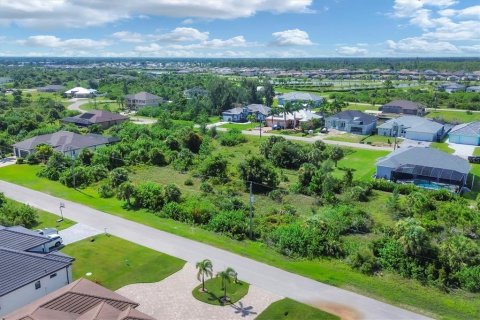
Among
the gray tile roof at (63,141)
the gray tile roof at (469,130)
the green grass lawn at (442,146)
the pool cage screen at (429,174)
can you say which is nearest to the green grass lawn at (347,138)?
the green grass lawn at (442,146)

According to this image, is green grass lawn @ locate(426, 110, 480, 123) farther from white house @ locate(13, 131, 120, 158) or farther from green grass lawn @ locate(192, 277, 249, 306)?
green grass lawn @ locate(192, 277, 249, 306)

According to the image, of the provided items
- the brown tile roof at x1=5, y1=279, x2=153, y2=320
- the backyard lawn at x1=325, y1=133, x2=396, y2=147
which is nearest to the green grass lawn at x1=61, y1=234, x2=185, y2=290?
the brown tile roof at x1=5, y1=279, x2=153, y2=320

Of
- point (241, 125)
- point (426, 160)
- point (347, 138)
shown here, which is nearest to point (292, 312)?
point (426, 160)

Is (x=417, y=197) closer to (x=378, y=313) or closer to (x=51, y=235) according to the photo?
(x=378, y=313)

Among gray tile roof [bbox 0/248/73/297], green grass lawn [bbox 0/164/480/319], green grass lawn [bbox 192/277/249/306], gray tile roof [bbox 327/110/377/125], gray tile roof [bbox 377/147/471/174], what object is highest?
gray tile roof [bbox 327/110/377/125]

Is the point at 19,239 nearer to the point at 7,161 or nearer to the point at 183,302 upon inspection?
the point at 183,302

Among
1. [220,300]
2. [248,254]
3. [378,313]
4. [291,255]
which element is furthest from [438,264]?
[220,300]

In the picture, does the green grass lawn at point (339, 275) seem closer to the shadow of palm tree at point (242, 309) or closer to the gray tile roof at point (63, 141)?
the shadow of palm tree at point (242, 309)
